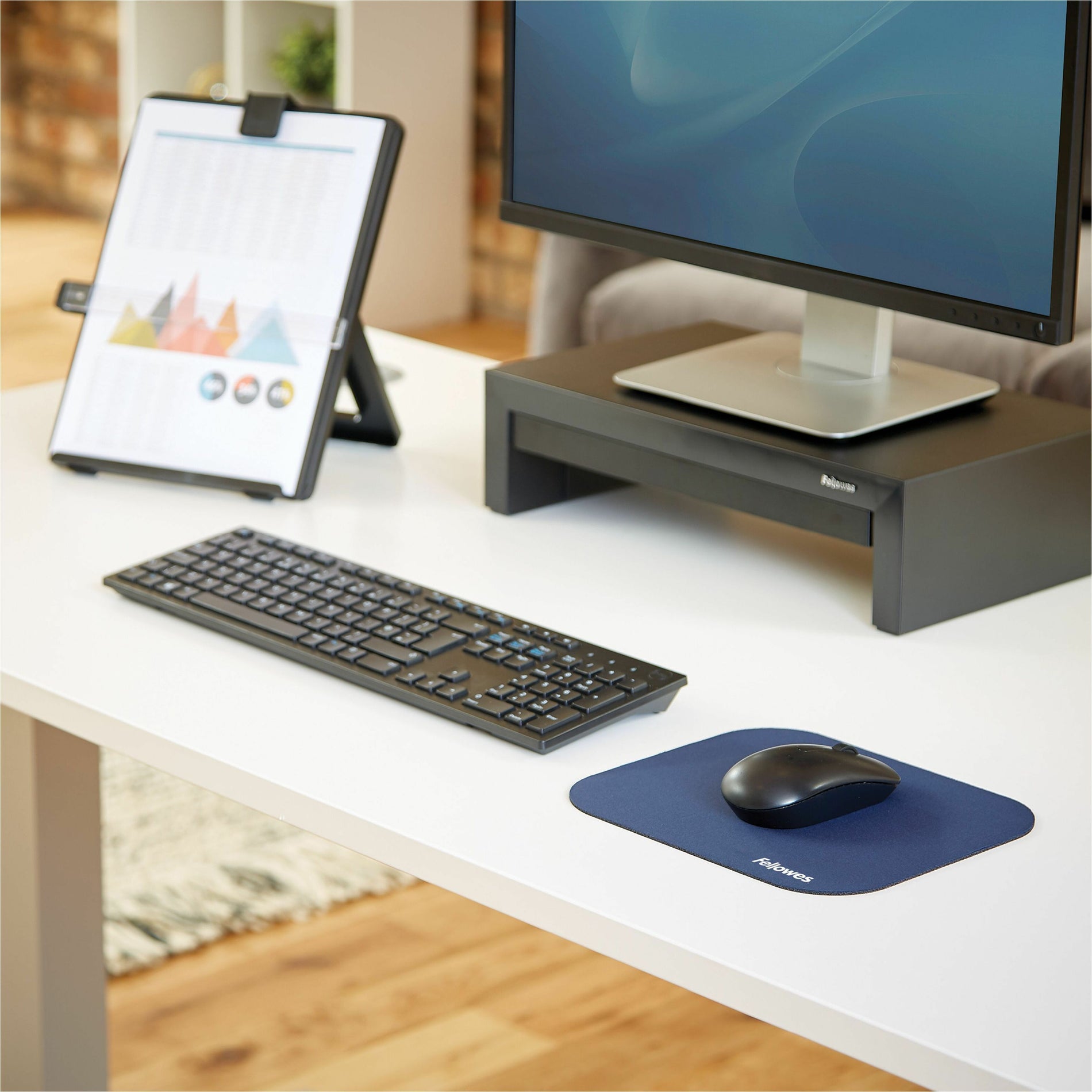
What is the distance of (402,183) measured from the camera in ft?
13.1


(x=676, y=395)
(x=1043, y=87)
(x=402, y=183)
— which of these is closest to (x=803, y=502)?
(x=676, y=395)

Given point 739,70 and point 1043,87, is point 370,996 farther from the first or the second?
point 1043,87

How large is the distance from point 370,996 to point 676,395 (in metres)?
0.84

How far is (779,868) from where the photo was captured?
0.75m

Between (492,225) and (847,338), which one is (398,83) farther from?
(847,338)

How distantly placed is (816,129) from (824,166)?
0.02 metres

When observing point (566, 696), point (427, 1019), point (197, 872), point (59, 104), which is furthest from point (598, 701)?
point (59, 104)

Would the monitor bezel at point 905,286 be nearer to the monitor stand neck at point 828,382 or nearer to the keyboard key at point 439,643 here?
the monitor stand neck at point 828,382

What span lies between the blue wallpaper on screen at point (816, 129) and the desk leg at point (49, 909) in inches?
22.5

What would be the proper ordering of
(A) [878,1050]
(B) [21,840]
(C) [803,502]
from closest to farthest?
1. (A) [878,1050]
2. (C) [803,502]
3. (B) [21,840]

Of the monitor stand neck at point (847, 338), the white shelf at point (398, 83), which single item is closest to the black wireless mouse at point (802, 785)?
the monitor stand neck at point (847, 338)

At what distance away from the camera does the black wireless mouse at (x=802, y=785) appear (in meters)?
0.78

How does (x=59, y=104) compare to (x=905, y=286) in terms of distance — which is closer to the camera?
(x=905, y=286)

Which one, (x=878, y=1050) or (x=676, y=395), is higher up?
(x=676, y=395)
